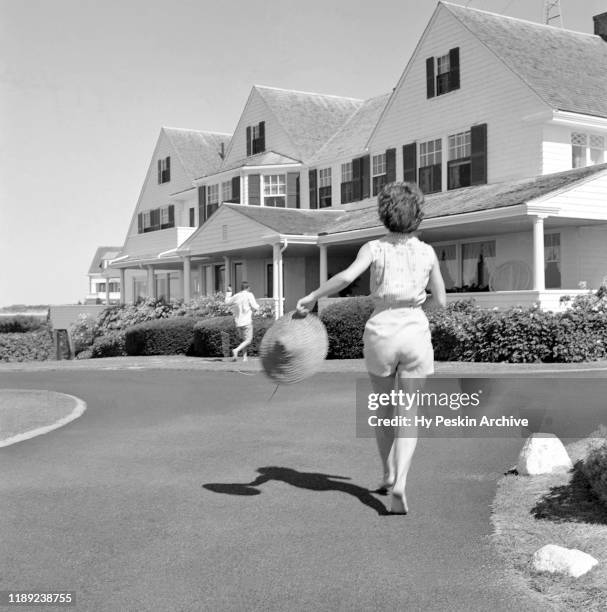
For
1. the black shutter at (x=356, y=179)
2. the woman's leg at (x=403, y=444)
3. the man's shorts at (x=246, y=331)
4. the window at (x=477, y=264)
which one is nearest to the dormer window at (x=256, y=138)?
the black shutter at (x=356, y=179)

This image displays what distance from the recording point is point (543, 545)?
5.38 m

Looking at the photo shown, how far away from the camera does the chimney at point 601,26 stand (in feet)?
101

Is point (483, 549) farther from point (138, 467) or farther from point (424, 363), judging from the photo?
point (138, 467)

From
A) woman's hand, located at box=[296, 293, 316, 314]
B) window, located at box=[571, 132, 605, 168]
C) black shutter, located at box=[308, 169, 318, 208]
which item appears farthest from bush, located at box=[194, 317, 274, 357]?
woman's hand, located at box=[296, 293, 316, 314]

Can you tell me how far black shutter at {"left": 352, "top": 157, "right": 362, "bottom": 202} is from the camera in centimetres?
3212

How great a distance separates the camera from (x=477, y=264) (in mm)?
26875

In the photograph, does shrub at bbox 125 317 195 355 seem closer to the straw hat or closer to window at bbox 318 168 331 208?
window at bbox 318 168 331 208

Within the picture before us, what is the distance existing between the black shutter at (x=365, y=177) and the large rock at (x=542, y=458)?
2495 centimetres

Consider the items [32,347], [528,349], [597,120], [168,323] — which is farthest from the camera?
[32,347]

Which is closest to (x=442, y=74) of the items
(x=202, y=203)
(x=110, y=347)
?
(x=110, y=347)

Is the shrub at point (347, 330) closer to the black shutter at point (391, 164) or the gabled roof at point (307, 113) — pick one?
the black shutter at point (391, 164)

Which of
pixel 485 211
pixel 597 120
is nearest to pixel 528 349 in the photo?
pixel 485 211

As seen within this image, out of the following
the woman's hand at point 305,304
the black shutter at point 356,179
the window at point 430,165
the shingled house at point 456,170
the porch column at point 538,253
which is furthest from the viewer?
the black shutter at point 356,179

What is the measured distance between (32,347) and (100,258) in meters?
86.5
